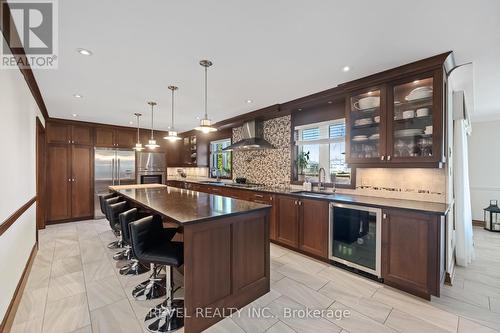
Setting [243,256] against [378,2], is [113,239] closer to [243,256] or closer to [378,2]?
[243,256]

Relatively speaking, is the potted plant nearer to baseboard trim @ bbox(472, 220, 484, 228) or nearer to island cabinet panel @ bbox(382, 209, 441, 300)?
island cabinet panel @ bbox(382, 209, 441, 300)

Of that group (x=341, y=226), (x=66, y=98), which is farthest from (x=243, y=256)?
(x=66, y=98)

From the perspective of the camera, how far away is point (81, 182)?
555cm

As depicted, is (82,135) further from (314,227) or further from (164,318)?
(314,227)

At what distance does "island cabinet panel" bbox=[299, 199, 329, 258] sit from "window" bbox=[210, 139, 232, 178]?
123 inches

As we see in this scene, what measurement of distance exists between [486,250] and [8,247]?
20.8 ft

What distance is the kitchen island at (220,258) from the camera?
176cm

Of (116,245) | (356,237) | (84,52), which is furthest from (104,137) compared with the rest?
(356,237)

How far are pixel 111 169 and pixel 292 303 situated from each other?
579 centimetres

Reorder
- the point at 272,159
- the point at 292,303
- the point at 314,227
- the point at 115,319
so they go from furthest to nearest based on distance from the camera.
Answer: the point at 272,159, the point at 314,227, the point at 292,303, the point at 115,319

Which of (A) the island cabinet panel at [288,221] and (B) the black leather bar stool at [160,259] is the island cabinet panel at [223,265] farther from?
(A) the island cabinet panel at [288,221]

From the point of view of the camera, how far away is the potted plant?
4.24 m

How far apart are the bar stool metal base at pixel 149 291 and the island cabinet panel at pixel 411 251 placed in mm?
2535

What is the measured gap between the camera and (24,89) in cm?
261
